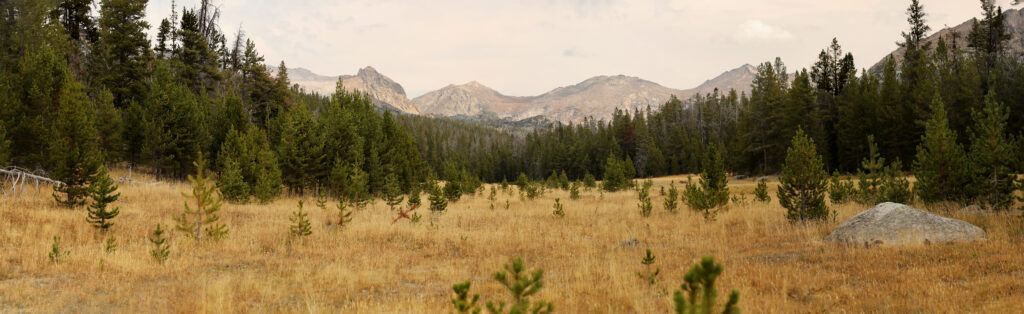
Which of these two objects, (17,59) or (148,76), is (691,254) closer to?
(17,59)

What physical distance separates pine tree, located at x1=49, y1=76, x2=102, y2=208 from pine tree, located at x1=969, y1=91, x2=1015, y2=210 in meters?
26.8

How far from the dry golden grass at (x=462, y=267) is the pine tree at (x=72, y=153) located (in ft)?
2.85

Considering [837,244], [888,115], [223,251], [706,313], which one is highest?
[888,115]

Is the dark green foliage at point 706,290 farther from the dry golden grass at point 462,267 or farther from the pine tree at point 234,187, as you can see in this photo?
the pine tree at point 234,187

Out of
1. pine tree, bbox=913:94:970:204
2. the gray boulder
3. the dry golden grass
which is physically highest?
pine tree, bbox=913:94:970:204

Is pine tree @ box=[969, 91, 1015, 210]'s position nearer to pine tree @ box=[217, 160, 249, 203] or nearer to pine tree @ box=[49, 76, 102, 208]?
pine tree @ box=[217, 160, 249, 203]

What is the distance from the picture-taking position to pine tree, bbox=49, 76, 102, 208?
1334 cm

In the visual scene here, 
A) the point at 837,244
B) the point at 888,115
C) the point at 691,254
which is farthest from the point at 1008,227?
the point at 888,115

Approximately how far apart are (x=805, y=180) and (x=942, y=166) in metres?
4.58

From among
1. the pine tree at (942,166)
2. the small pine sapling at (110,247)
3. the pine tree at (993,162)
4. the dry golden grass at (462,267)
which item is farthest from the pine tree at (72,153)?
the pine tree at (993,162)

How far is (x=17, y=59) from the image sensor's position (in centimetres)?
2633

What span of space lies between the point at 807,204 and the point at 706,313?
44.1ft

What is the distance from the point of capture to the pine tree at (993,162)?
11.8 metres

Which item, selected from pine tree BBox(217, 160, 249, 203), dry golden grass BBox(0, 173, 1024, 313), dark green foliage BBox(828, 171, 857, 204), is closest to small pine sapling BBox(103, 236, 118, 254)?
dry golden grass BBox(0, 173, 1024, 313)
